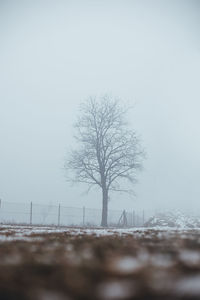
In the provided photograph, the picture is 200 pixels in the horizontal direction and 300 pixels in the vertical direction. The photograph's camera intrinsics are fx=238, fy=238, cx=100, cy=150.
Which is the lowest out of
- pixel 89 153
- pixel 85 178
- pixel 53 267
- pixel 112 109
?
pixel 53 267

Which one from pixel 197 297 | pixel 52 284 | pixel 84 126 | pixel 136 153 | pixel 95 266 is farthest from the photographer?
pixel 84 126

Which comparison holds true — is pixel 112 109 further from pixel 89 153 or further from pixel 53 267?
pixel 53 267

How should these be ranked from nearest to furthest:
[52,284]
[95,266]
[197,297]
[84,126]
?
[197,297] → [52,284] → [95,266] → [84,126]

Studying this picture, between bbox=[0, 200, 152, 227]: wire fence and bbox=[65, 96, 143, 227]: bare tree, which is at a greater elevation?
bbox=[65, 96, 143, 227]: bare tree

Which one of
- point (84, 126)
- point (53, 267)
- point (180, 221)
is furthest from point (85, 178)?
point (53, 267)

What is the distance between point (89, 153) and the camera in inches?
793

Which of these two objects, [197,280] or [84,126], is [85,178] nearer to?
[84,126]

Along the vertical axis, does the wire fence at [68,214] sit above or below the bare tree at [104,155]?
below

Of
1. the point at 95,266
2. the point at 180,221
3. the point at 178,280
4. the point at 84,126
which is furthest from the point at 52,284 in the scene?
the point at 180,221

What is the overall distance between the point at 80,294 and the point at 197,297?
0.41m

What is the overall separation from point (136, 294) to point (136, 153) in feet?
63.6

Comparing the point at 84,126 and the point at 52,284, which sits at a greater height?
the point at 84,126

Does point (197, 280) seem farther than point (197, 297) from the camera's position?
Yes

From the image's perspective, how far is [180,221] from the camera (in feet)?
72.7
